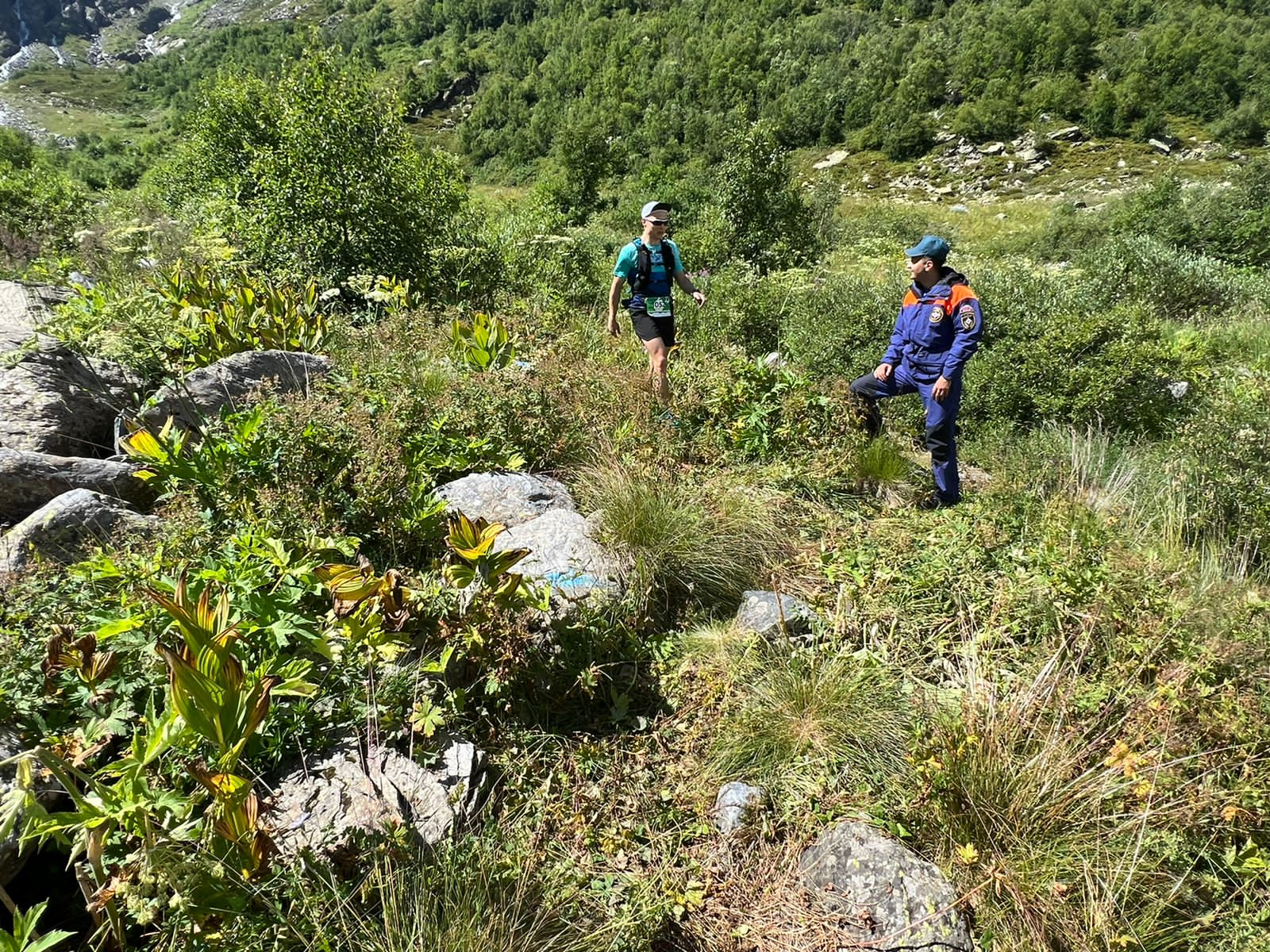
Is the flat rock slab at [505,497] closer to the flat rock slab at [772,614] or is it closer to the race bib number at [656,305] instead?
the flat rock slab at [772,614]

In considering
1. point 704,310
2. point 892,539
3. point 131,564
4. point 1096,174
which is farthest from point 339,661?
point 1096,174

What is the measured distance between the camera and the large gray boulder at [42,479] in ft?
11.0

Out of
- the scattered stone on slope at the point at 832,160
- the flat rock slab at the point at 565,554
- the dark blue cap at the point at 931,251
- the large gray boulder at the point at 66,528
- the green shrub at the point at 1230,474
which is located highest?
the dark blue cap at the point at 931,251

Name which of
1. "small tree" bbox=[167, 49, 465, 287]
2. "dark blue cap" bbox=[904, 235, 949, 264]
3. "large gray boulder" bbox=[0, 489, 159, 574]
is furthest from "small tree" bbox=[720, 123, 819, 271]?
"large gray boulder" bbox=[0, 489, 159, 574]

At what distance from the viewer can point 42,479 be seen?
3430 millimetres

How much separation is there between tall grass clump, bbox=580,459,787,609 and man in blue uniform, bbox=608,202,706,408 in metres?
2.05

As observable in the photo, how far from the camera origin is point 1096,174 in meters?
37.6

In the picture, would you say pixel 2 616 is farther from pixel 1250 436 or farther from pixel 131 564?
pixel 1250 436

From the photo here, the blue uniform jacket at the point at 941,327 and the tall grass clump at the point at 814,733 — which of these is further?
the blue uniform jacket at the point at 941,327

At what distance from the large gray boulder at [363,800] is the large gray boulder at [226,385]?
105 inches

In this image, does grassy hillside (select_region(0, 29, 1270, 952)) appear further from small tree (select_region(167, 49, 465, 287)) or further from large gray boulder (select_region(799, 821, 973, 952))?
small tree (select_region(167, 49, 465, 287))

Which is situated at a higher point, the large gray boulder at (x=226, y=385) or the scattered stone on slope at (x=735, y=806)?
the large gray boulder at (x=226, y=385)

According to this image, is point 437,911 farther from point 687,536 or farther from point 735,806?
point 687,536

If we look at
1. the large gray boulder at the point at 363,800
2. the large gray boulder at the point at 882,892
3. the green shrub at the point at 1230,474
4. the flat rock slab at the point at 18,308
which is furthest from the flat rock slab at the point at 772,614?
the flat rock slab at the point at 18,308
